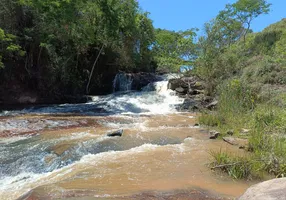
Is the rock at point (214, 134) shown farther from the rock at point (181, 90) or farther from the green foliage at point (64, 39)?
the green foliage at point (64, 39)

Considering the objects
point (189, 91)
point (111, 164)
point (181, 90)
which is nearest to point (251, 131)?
point (111, 164)

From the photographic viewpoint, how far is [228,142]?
664 cm

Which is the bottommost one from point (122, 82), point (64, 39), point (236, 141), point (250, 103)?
point (236, 141)

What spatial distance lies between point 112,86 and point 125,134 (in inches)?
491

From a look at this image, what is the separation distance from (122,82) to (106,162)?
14.9m

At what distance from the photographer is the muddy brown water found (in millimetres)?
3971

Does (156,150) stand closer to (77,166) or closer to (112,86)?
(77,166)

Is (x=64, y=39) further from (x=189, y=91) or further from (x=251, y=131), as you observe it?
(x=251, y=131)

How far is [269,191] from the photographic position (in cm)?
240

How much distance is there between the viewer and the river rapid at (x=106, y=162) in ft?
13.1

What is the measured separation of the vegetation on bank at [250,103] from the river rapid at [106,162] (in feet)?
1.58

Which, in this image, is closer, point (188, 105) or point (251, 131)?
point (251, 131)

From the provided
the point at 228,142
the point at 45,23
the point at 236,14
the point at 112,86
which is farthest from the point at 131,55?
the point at 228,142

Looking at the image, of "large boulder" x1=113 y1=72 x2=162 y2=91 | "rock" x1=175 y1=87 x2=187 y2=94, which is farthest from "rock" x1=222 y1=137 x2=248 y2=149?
"large boulder" x1=113 y1=72 x2=162 y2=91
